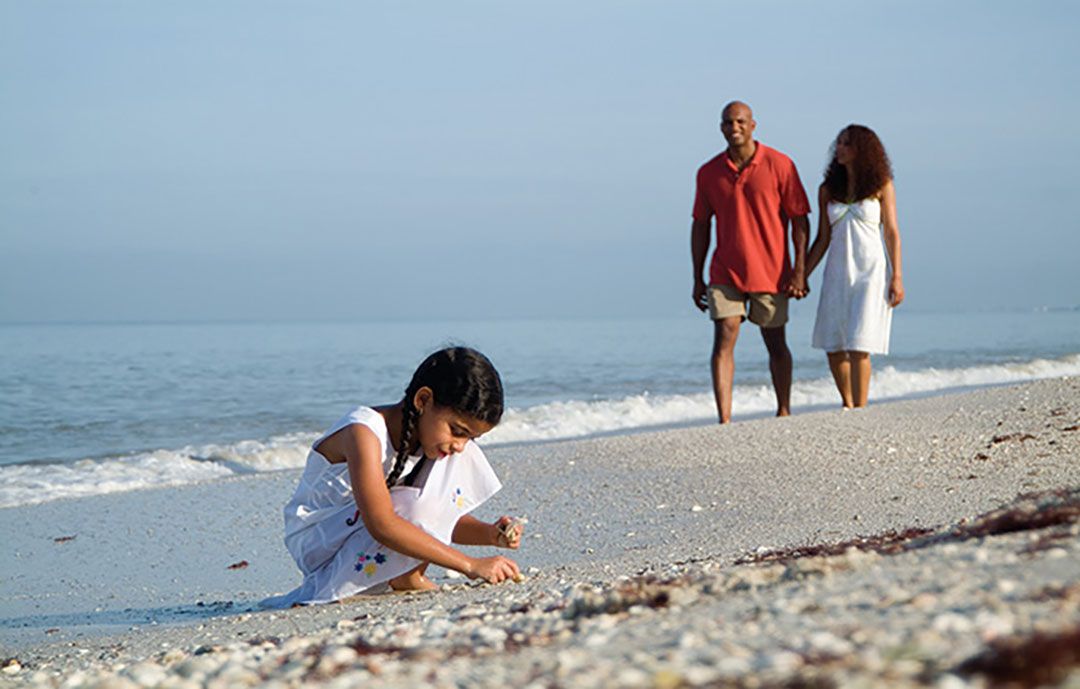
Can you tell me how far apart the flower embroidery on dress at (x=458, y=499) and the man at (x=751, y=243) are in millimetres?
5195

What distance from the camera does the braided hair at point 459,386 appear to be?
14.5 feet

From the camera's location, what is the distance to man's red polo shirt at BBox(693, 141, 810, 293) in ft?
32.0

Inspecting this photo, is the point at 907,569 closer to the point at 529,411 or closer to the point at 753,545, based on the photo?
the point at 753,545

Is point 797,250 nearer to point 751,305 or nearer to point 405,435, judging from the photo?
point 751,305

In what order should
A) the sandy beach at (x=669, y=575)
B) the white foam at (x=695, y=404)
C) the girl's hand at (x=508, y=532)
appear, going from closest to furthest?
the sandy beach at (x=669, y=575), the girl's hand at (x=508, y=532), the white foam at (x=695, y=404)

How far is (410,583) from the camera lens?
4.80 metres

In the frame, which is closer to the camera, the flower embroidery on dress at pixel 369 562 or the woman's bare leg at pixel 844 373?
the flower embroidery on dress at pixel 369 562

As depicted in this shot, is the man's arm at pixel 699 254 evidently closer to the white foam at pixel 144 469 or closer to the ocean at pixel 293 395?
the ocean at pixel 293 395

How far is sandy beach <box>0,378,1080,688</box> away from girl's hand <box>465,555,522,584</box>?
0.07 metres

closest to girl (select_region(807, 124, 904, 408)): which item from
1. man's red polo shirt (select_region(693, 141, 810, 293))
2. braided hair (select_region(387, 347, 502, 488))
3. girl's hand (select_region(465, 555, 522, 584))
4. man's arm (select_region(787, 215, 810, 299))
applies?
man's arm (select_region(787, 215, 810, 299))

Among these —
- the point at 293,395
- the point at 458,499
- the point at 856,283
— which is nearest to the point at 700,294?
the point at 856,283

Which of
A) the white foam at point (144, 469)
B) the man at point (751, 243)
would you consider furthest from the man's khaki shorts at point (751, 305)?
the white foam at point (144, 469)

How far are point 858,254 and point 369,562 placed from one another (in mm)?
6045

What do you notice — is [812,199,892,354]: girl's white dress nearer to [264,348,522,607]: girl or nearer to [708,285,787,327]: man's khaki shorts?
[708,285,787,327]: man's khaki shorts
